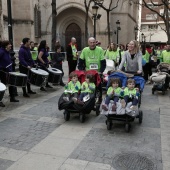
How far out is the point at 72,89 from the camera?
6.61m

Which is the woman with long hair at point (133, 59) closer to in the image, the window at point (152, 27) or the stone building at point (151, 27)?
the stone building at point (151, 27)

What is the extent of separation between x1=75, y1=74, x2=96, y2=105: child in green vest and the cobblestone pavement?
636mm

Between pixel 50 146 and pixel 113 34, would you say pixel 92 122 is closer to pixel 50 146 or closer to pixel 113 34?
pixel 50 146

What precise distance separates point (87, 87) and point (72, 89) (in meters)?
0.37

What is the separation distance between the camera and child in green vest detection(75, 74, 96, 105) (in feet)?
21.1

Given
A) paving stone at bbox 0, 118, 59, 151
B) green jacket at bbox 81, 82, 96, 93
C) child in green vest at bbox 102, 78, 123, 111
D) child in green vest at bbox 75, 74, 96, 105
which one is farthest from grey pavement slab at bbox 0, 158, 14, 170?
green jacket at bbox 81, 82, 96, 93

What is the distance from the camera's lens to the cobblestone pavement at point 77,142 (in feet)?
13.9

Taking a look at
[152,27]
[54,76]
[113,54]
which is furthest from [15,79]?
[152,27]

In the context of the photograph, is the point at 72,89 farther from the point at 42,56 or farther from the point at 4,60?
the point at 42,56

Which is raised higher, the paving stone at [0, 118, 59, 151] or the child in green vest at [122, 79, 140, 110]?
the child in green vest at [122, 79, 140, 110]

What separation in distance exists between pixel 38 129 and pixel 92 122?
1.32 meters

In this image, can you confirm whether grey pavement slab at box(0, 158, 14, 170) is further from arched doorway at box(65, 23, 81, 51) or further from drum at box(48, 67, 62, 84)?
arched doorway at box(65, 23, 81, 51)

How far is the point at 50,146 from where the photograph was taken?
490 cm

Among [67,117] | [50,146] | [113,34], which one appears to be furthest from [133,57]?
[113,34]
